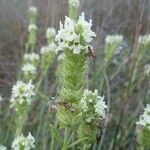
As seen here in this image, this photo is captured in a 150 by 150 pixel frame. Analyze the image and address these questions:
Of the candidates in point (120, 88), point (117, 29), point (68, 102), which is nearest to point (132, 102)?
point (120, 88)

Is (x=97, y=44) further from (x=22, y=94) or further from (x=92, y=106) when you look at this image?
(x=92, y=106)

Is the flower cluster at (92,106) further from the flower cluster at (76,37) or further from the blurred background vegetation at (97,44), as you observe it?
the blurred background vegetation at (97,44)

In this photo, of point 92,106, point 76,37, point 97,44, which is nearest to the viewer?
point 76,37

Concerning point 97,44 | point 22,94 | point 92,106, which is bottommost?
point 92,106

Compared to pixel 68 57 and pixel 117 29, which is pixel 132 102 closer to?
pixel 117 29

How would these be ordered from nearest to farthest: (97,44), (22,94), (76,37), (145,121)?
(76,37), (145,121), (22,94), (97,44)

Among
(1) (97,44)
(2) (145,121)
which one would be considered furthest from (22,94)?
(1) (97,44)

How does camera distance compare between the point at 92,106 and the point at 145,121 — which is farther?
the point at 145,121

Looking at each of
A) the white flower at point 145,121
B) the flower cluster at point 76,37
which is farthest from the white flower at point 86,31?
the white flower at point 145,121

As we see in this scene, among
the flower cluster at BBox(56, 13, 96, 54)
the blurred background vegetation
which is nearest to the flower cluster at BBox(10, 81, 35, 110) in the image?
the flower cluster at BBox(56, 13, 96, 54)
